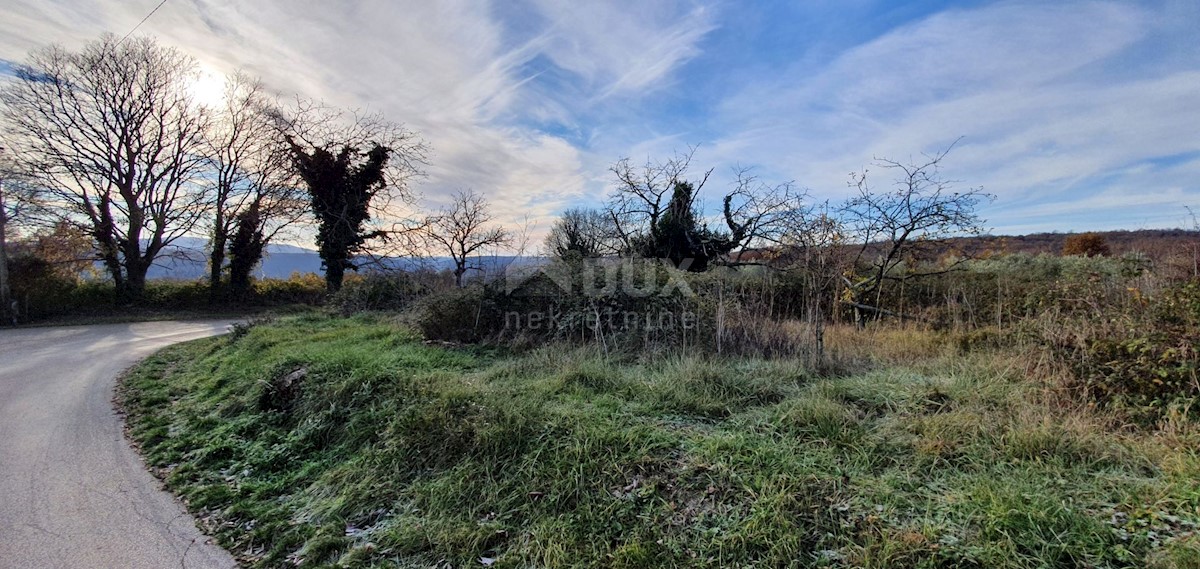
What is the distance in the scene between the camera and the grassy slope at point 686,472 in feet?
8.03

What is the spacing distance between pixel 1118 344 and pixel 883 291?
6.24 meters

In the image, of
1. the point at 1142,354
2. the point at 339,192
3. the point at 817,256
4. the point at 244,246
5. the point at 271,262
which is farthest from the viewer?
the point at 271,262

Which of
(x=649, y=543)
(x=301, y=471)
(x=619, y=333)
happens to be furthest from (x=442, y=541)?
(x=619, y=333)

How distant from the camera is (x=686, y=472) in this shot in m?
3.08

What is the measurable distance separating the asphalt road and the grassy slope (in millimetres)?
209

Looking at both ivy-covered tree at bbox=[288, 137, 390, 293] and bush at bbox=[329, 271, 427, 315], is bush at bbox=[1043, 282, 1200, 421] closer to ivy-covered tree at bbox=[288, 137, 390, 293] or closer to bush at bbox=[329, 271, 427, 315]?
bush at bbox=[329, 271, 427, 315]

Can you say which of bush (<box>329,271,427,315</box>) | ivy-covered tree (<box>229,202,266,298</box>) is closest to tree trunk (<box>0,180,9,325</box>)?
ivy-covered tree (<box>229,202,266,298</box>)

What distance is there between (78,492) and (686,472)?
4.53 meters

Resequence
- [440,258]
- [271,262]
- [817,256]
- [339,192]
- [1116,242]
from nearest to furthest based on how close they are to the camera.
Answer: [817,256] → [1116,242] → [440,258] → [339,192] → [271,262]

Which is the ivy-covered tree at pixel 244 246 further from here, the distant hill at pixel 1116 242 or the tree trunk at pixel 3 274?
the distant hill at pixel 1116 242

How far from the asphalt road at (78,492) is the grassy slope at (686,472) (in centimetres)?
21

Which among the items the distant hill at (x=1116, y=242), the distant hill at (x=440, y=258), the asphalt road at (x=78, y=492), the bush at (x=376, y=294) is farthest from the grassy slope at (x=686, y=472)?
the bush at (x=376, y=294)

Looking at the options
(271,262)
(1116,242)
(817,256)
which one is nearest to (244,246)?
(271,262)

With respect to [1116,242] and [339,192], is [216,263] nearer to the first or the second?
[339,192]
